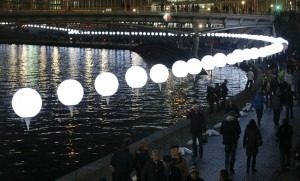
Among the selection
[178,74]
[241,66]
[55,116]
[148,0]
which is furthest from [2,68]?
[148,0]

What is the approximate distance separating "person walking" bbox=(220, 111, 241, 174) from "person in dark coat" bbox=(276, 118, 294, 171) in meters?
1.06

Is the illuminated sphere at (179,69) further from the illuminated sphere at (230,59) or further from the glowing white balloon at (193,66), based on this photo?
the illuminated sphere at (230,59)

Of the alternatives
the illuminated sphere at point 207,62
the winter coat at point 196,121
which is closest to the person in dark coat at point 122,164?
the winter coat at point 196,121

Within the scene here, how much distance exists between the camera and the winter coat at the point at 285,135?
47.2ft

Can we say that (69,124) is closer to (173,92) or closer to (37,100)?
(173,92)

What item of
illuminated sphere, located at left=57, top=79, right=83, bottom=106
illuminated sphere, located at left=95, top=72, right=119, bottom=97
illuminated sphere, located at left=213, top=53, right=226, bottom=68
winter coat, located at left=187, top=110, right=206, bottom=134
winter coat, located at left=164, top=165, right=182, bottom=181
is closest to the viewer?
winter coat, located at left=164, top=165, right=182, bottom=181

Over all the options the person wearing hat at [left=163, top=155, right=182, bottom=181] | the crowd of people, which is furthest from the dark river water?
the person wearing hat at [left=163, top=155, right=182, bottom=181]

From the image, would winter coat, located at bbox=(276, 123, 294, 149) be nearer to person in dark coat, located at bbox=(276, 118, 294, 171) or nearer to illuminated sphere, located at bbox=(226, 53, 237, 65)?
person in dark coat, located at bbox=(276, 118, 294, 171)

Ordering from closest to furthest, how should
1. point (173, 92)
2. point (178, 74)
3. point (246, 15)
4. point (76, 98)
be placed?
point (76, 98) → point (178, 74) → point (173, 92) → point (246, 15)

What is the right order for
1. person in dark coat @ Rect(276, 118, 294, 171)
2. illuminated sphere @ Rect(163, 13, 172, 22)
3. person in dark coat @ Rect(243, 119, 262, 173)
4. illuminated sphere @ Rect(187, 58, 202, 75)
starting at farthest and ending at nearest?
illuminated sphere @ Rect(163, 13, 172, 22) < illuminated sphere @ Rect(187, 58, 202, 75) < person in dark coat @ Rect(276, 118, 294, 171) < person in dark coat @ Rect(243, 119, 262, 173)

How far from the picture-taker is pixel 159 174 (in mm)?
10500

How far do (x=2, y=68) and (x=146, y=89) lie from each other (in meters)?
27.0

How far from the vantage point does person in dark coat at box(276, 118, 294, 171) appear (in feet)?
47.2

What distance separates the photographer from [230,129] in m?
14.3
